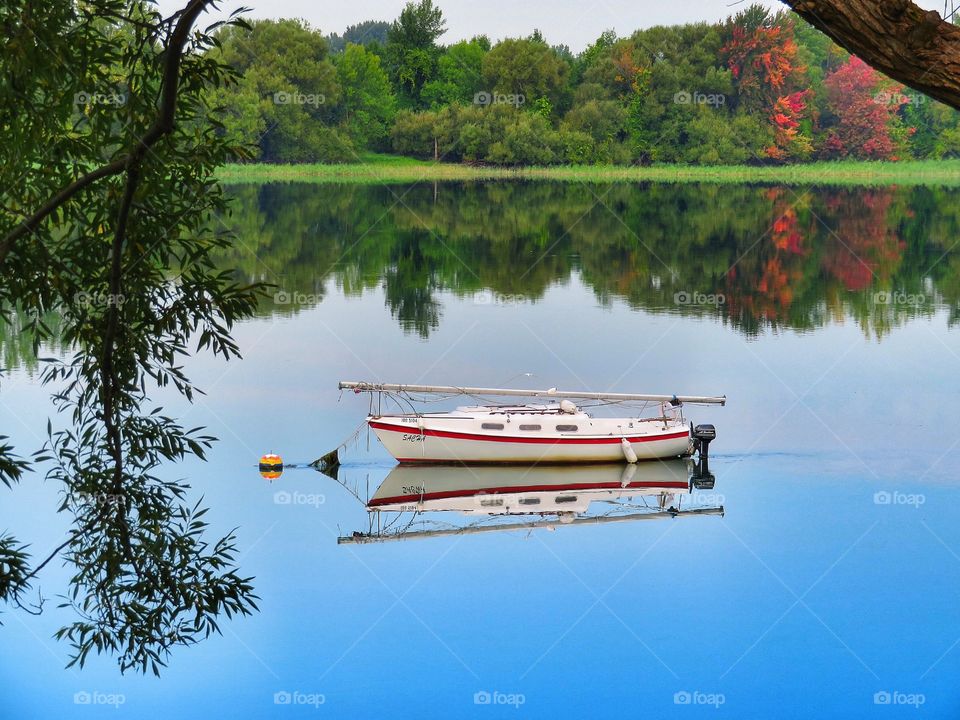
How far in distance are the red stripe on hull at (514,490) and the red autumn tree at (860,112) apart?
56966 mm

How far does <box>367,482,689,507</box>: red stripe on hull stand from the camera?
62.0 feet

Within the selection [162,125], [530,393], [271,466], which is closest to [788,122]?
[530,393]

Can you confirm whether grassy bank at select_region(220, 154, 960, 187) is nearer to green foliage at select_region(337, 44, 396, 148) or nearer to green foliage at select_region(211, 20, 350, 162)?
green foliage at select_region(211, 20, 350, 162)

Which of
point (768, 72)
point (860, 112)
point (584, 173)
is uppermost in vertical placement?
point (768, 72)

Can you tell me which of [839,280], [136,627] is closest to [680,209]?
[839,280]

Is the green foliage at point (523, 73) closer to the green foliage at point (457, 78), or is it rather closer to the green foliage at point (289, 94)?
the green foliage at point (457, 78)

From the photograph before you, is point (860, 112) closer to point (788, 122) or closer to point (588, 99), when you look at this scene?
point (788, 122)

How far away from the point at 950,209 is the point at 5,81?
53095 millimetres

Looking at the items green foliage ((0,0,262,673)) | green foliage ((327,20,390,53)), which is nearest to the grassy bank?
green foliage ((327,20,390,53))

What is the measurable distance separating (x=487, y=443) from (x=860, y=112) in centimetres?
5874

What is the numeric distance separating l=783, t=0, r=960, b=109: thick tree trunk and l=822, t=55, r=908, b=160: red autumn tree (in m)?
70.7

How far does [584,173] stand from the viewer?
72.9 m

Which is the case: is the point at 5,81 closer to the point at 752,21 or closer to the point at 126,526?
the point at 126,526

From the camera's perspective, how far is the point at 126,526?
783 centimetres
